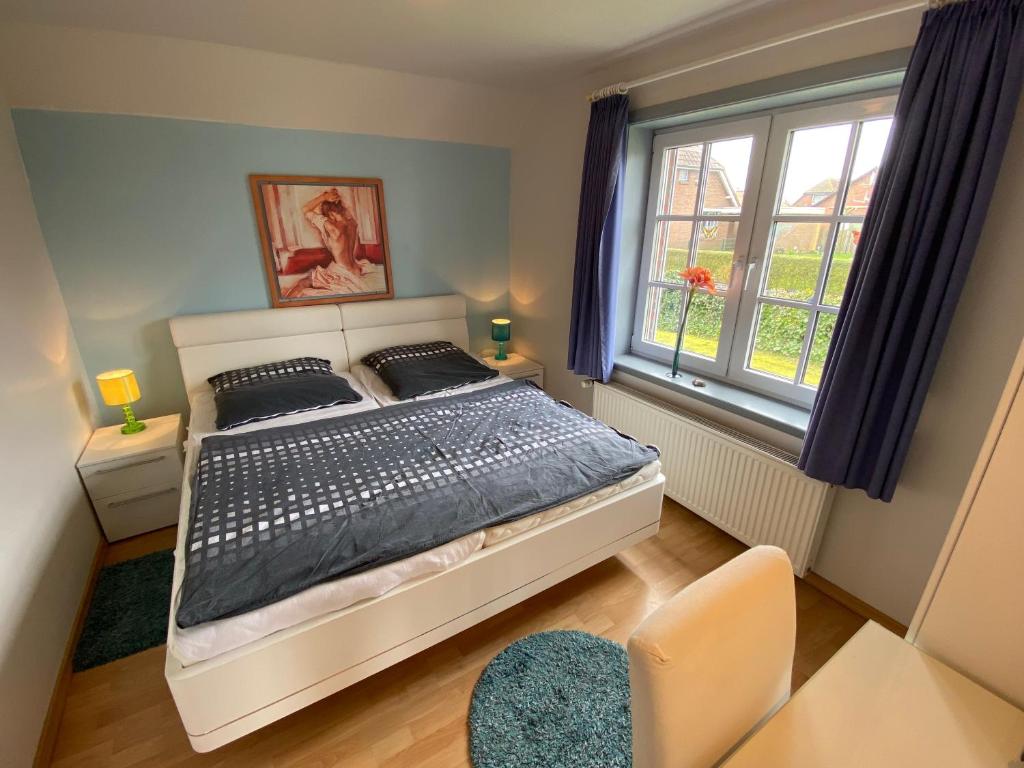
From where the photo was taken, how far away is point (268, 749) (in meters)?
1.43

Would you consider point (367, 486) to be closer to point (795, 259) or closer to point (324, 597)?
point (324, 597)

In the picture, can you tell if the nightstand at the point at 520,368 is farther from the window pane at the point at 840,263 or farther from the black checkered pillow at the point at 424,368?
the window pane at the point at 840,263

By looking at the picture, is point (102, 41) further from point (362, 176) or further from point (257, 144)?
point (362, 176)

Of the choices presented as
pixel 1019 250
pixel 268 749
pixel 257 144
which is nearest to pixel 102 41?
pixel 257 144

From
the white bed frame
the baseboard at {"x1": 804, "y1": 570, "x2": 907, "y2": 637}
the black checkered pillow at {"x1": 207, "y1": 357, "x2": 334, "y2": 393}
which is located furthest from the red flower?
the black checkered pillow at {"x1": 207, "y1": 357, "x2": 334, "y2": 393}

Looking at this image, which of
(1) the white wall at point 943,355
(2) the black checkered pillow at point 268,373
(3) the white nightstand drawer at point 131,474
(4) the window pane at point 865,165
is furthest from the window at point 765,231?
(3) the white nightstand drawer at point 131,474

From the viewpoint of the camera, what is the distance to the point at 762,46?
1712 mm

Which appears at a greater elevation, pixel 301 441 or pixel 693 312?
pixel 693 312

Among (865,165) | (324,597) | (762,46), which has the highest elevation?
(762,46)

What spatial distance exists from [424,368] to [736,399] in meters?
1.77

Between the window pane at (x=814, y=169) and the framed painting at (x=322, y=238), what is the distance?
7.65ft

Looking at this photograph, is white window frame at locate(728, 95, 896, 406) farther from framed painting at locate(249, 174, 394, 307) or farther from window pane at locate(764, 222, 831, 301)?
Result: framed painting at locate(249, 174, 394, 307)

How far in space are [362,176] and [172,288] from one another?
130 centimetres

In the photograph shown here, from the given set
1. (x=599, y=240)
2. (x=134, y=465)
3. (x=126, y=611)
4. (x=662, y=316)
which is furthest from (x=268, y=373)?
(x=662, y=316)
